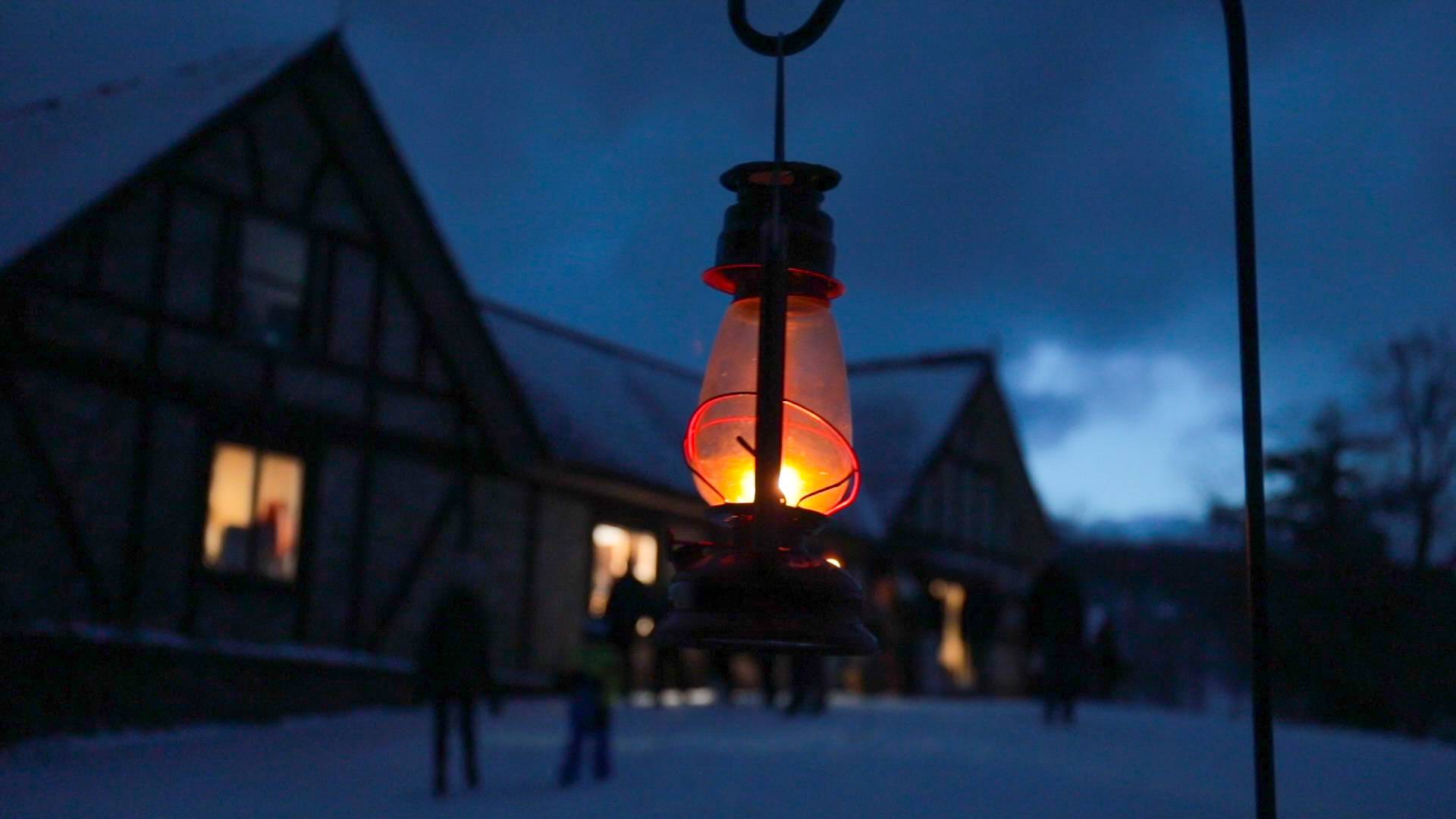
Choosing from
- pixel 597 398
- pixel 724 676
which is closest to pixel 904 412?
pixel 597 398

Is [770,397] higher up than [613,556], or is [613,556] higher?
[613,556]

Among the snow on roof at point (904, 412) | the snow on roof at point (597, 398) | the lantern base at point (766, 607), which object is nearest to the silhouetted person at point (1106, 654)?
the snow on roof at point (904, 412)

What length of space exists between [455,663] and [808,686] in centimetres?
780

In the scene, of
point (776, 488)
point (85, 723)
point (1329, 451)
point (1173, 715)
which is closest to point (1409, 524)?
point (1329, 451)

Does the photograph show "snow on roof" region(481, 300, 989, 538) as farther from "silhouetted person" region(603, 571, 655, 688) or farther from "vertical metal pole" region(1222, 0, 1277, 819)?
"vertical metal pole" region(1222, 0, 1277, 819)

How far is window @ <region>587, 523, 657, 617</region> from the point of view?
65.0ft

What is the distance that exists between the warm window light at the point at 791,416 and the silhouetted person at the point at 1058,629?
A: 14738mm

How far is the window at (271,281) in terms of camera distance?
15.0 m

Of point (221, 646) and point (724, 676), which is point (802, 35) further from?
point (724, 676)

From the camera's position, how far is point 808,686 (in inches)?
706

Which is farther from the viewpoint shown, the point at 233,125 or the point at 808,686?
the point at 808,686

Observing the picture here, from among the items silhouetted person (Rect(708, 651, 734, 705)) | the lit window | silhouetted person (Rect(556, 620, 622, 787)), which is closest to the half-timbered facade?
silhouetted person (Rect(556, 620, 622, 787))

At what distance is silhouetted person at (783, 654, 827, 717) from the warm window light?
13864 millimetres

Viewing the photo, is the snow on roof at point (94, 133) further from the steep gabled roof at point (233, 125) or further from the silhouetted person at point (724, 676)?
the silhouetted person at point (724, 676)
